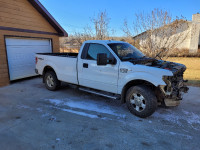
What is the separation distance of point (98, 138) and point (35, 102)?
3012mm

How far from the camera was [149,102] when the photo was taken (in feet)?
12.8

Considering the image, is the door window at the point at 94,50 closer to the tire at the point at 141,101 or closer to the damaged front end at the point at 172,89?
the tire at the point at 141,101

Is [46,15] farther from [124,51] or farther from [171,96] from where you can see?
[171,96]

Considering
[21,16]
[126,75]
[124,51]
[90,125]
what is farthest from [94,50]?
[21,16]

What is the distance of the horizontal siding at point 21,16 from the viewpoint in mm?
7434

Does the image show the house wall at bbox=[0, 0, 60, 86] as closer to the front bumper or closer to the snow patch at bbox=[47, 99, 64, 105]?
the snow patch at bbox=[47, 99, 64, 105]

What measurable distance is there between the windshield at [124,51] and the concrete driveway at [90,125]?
5.19 feet

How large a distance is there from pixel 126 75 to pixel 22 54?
665 cm

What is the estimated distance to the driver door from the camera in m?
4.55

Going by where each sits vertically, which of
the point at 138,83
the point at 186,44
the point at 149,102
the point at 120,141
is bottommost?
the point at 120,141

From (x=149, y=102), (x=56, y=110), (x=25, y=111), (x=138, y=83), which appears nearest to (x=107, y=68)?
(x=138, y=83)

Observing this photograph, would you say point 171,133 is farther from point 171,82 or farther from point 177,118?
point 171,82

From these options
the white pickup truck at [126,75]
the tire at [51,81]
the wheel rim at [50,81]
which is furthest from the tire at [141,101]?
the wheel rim at [50,81]

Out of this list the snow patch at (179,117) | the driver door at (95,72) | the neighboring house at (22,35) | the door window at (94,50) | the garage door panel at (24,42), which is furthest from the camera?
the garage door panel at (24,42)
